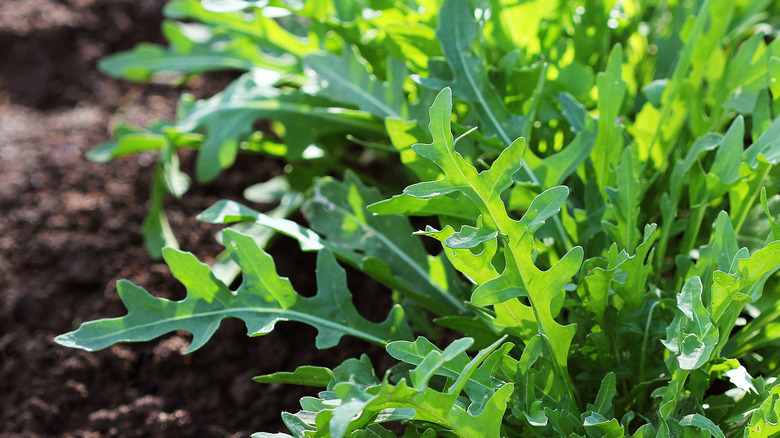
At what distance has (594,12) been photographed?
66.6 inches

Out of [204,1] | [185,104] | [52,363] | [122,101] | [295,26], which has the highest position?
[204,1]

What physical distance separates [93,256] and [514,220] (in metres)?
1.24

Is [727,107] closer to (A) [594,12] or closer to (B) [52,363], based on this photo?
(A) [594,12]

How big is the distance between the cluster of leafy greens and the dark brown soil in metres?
0.17

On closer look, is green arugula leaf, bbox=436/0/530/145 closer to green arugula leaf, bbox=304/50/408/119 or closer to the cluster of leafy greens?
the cluster of leafy greens

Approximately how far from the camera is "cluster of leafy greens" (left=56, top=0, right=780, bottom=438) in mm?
1095

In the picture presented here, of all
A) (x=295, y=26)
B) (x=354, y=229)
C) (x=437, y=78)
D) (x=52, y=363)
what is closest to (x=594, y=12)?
(x=437, y=78)

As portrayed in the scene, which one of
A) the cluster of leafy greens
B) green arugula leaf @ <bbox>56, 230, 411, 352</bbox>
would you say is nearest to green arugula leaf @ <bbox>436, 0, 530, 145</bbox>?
the cluster of leafy greens

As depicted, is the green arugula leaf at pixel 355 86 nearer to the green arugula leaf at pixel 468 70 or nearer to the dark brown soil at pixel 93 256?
the green arugula leaf at pixel 468 70

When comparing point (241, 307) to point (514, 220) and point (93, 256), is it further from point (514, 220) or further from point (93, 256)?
point (93, 256)

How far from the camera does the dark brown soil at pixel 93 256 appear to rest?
158 centimetres

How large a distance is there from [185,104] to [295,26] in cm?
44

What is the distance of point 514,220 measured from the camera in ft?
3.71

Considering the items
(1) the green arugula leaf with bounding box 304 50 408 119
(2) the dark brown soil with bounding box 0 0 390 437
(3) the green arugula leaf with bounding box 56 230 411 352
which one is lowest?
(2) the dark brown soil with bounding box 0 0 390 437
